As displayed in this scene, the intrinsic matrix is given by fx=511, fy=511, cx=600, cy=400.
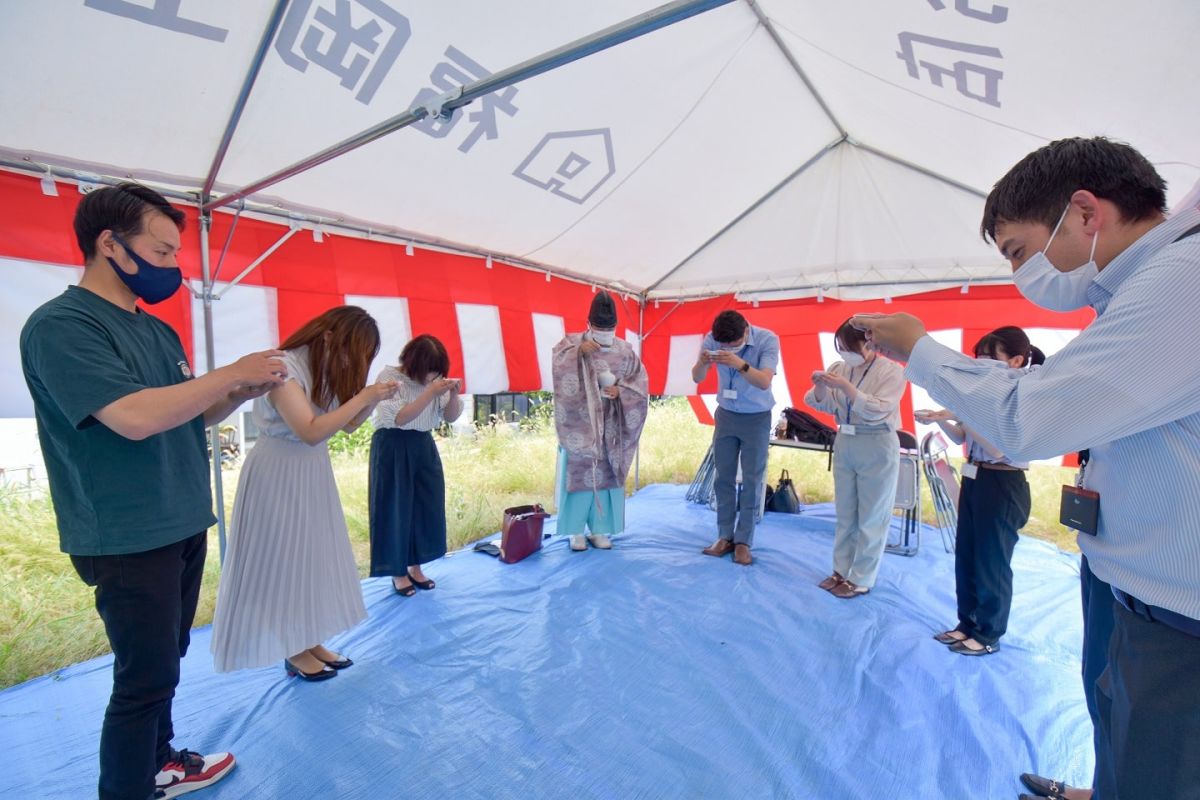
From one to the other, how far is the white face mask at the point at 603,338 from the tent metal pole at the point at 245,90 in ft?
6.84

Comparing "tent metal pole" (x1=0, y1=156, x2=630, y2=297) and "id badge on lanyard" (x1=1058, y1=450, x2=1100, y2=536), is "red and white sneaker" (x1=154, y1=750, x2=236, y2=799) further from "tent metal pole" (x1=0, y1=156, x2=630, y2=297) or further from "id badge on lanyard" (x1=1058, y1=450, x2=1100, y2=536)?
"id badge on lanyard" (x1=1058, y1=450, x2=1100, y2=536)

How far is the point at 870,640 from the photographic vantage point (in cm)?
241

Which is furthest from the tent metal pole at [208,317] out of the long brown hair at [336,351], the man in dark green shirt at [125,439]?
the man in dark green shirt at [125,439]

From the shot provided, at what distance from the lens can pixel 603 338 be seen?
343 centimetres

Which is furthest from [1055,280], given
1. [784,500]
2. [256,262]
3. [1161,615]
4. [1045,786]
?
[784,500]

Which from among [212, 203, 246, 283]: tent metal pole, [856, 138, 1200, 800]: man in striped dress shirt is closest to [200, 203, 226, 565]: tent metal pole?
[212, 203, 246, 283]: tent metal pole

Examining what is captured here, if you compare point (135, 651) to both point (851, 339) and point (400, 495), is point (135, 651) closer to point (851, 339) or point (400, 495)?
point (400, 495)

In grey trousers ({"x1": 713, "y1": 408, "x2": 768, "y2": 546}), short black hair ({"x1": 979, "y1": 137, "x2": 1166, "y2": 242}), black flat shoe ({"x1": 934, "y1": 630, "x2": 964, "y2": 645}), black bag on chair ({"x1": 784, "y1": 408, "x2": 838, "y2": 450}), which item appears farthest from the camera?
black bag on chair ({"x1": 784, "y1": 408, "x2": 838, "y2": 450})

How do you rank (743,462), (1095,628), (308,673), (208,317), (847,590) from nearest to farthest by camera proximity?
(1095,628) → (308,673) → (208,317) → (847,590) → (743,462)

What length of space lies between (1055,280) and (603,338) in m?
2.66

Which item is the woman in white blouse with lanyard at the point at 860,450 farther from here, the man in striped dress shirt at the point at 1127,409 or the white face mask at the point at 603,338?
the man in striped dress shirt at the point at 1127,409

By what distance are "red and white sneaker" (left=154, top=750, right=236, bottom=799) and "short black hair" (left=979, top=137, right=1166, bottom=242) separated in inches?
95.5

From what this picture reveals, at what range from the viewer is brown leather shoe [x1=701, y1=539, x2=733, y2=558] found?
11.5ft

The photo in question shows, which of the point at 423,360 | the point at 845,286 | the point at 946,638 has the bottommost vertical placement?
the point at 946,638
